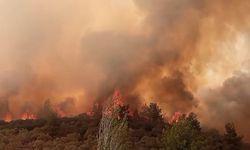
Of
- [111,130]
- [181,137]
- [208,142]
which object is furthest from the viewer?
[208,142]

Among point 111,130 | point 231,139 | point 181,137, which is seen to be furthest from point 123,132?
point 231,139

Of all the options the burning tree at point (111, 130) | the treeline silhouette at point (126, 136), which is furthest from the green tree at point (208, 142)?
the burning tree at point (111, 130)

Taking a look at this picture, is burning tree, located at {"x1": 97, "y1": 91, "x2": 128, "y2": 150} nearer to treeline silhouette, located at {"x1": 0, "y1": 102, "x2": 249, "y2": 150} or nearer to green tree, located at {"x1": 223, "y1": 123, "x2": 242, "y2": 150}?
treeline silhouette, located at {"x1": 0, "y1": 102, "x2": 249, "y2": 150}

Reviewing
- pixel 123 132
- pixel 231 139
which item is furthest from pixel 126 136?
pixel 231 139

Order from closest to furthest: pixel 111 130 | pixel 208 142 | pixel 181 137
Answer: pixel 111 130, pixel 181 137, pixel 208 142

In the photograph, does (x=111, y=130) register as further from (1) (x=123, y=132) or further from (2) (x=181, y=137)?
(2) (x=181, y=137)

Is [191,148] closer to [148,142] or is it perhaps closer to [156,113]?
[148,142]

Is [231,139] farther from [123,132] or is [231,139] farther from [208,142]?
[123,132]

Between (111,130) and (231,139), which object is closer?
(111,130)

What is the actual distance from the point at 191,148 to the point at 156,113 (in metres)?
51.8

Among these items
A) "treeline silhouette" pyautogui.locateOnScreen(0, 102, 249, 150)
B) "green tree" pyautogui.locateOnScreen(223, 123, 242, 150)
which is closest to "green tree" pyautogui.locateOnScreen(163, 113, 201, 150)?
"treeline silhouette" pyautogui.locateOnScreen(0, 102, 249, 150)

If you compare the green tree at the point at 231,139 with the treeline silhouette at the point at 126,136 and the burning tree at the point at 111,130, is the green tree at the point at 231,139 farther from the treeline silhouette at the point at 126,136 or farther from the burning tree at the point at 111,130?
the burning tree at the point at 111,130

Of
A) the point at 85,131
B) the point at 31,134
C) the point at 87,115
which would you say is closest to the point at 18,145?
the point at 31,134

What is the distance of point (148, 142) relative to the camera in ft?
327
